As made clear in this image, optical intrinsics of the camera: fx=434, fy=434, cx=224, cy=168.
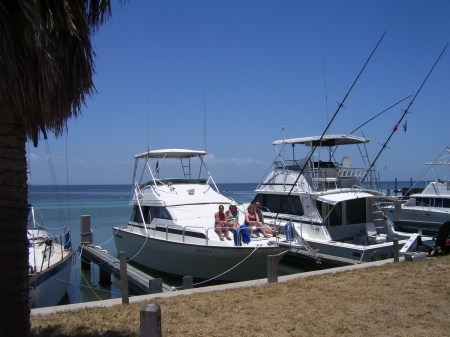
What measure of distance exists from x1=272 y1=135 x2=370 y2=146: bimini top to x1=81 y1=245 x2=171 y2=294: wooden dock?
795cm

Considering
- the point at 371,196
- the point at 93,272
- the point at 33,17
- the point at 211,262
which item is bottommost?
the point at 93,272

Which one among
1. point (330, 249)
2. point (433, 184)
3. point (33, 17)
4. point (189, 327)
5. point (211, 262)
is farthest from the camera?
point (433, 184)

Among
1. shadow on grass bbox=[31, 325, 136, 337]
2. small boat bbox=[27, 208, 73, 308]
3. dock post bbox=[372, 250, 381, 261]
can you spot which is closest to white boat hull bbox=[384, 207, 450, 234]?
dock post bbox=[372, 250, 381, 261]

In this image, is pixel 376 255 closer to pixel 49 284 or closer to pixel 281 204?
pixel 281 204

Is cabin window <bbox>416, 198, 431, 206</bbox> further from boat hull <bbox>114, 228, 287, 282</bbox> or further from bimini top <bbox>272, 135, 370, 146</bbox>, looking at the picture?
boat hull <bbox>114, 228, 287, 282</bbox>

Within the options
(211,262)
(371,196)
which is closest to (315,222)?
(371,196)

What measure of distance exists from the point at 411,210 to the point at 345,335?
2189 cm

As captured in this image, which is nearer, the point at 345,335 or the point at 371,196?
the point at 345,335

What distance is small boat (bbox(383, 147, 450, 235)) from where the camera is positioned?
24016 mm

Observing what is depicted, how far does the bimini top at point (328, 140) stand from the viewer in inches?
641

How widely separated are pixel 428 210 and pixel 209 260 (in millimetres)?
16769

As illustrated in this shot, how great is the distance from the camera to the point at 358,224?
16.3m

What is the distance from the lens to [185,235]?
1388 cm

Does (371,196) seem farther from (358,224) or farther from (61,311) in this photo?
(61,311)
